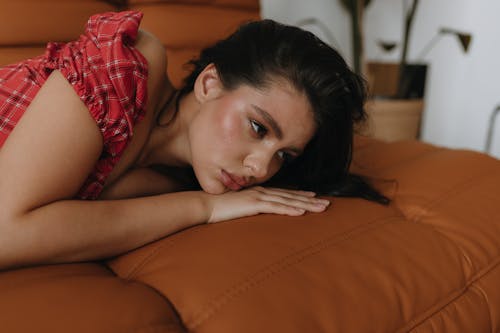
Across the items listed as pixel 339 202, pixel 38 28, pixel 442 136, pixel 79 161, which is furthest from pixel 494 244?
pixel 442 136

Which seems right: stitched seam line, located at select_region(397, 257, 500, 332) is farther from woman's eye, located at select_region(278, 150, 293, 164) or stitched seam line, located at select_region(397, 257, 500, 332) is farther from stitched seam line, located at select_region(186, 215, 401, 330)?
woman's eye, located at select_region(278, 150, 293, 164)

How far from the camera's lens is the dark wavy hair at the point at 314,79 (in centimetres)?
80

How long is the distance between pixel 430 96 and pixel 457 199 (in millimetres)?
2077

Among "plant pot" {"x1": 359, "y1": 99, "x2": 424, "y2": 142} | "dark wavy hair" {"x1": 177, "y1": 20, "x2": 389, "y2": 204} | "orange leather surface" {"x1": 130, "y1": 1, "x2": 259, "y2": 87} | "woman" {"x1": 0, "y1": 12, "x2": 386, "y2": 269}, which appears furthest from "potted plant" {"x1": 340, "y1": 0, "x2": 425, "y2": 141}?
"woman" {"x1": 0, "y1": 12, "x2": 386, "y2": 269}

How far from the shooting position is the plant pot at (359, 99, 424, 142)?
2.07 m

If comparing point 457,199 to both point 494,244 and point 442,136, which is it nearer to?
point 494,244

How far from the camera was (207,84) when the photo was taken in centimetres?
87

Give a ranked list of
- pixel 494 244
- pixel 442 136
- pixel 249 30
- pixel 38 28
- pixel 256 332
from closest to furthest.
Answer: pixel 256 332
pixel 494 244
pixel 249 30
pixel 38 28
pixel 442 136

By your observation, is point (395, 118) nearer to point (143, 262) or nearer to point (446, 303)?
point (446, 303)

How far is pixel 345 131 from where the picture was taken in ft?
3.02

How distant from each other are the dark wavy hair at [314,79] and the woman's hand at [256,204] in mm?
127

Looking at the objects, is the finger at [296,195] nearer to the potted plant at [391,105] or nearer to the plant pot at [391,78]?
the potted plant at [391,105]

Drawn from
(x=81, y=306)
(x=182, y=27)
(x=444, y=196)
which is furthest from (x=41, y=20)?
(x=444, y=196)

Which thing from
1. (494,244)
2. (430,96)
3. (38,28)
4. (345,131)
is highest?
(38,28)
